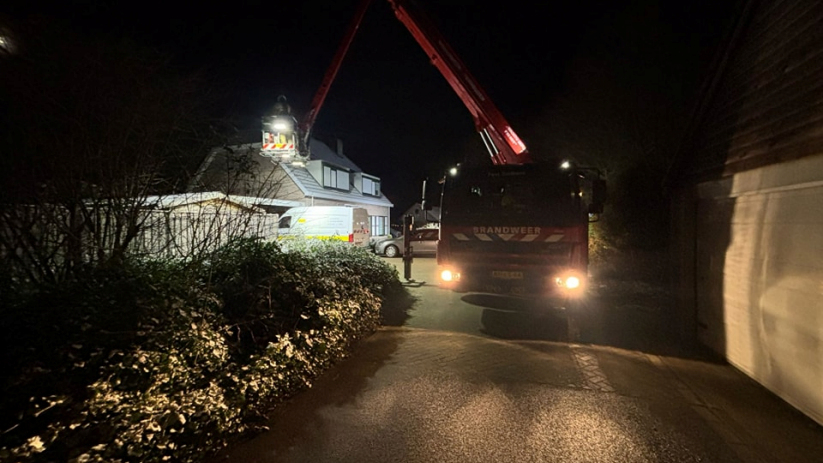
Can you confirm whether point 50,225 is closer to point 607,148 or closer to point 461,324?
point 461,324

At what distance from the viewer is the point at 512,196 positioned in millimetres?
6930

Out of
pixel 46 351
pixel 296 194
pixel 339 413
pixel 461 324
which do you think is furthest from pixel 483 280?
pixel 296 194

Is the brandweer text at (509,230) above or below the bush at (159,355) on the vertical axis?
above

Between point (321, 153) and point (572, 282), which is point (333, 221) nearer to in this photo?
point (572, 282)

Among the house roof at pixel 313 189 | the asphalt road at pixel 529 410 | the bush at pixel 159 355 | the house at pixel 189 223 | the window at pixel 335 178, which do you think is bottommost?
the asphalt road at pixel 529 410

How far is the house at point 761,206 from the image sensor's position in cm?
368

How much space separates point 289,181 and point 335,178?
5.61 metres

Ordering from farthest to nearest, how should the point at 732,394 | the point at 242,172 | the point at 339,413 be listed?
the point at 242,172
the point at 732,394
the point at 339,413

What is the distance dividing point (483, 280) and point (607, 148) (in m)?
8.82

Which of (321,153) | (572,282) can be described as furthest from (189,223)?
(321,153)

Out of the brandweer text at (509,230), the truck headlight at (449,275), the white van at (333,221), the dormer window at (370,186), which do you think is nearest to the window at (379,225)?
the dormer window at (370,186)

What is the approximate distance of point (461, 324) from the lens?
7039mm

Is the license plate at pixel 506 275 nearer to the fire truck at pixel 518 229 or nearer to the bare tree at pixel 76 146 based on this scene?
the fire truck at pixel 518 229

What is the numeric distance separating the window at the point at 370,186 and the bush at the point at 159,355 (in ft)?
71.7
